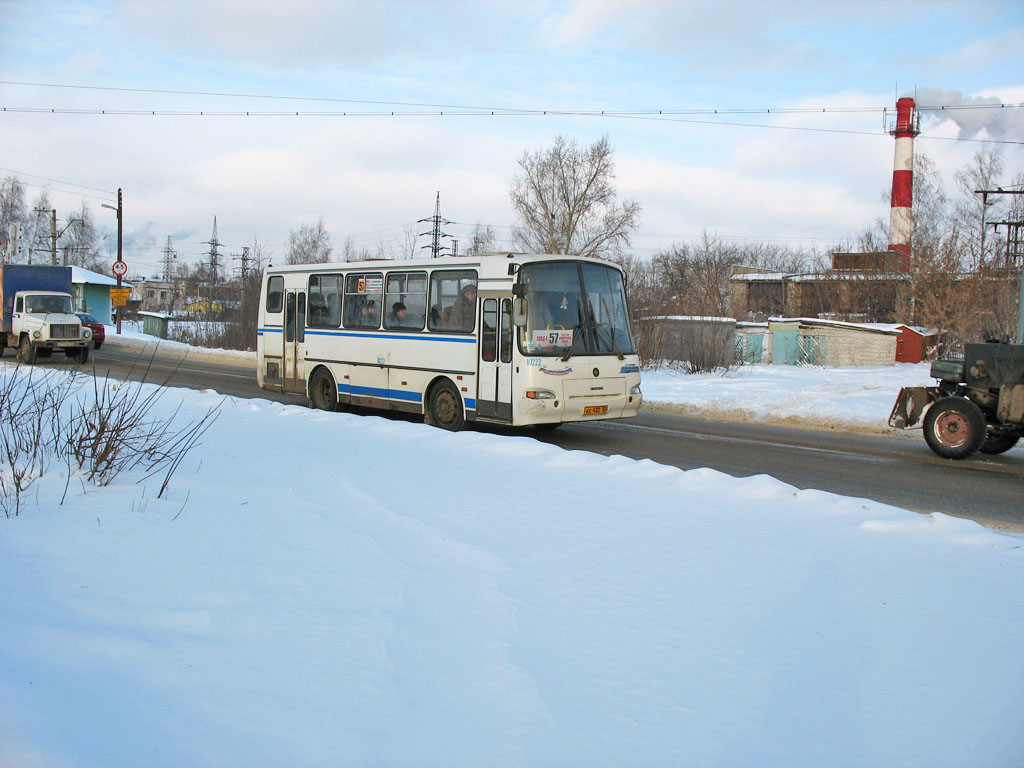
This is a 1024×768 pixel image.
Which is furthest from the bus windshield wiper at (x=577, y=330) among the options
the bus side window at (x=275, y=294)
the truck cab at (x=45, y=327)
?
the truck cab at (x=45, y=327)

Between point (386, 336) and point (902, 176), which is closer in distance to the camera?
point (386, 336)

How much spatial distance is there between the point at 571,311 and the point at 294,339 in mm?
7158

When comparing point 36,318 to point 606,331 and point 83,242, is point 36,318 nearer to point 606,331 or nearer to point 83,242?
point 606,331

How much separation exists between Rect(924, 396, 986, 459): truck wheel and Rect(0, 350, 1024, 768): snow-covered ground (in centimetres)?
640

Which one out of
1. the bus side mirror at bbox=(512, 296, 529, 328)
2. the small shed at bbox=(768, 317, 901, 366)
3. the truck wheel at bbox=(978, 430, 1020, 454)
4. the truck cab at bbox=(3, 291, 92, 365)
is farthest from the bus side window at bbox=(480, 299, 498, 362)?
the small shed at bbox=(768, 317, 901, 366)

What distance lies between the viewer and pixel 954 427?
12.3 m

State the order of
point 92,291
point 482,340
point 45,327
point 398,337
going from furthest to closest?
point 92,291 → point 45,327 → point 398,337 → point 482,340

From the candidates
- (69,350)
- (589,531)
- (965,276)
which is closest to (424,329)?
(589,531)

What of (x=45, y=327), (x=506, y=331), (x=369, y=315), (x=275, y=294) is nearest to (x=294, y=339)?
(x=275, y=294)

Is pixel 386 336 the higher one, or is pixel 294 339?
pixel 386 336

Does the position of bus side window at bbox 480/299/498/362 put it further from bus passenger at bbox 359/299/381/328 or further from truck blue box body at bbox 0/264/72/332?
truck blue box body at bbox 0/264/72/332

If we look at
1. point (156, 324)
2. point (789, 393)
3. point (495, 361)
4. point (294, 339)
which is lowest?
point (789, 393)

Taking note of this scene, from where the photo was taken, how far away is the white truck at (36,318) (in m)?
26.7

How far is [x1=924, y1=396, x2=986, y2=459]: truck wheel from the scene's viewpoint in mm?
12109
